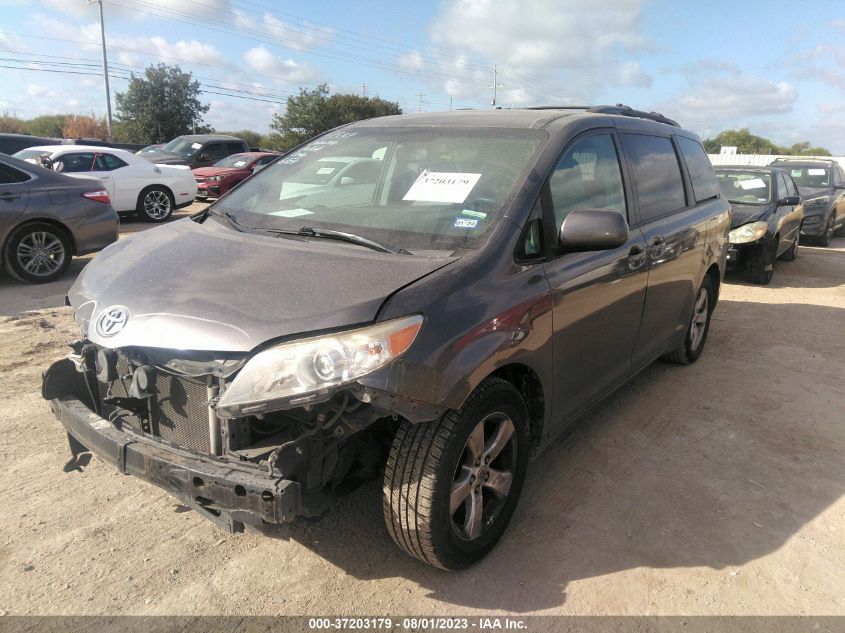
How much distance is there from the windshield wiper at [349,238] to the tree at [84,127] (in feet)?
151

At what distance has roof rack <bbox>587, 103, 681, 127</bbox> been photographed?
12.5ft

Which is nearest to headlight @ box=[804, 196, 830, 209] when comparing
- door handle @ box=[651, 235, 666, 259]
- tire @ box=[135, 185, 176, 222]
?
door handle @ box=[651, 235, 666, 259]

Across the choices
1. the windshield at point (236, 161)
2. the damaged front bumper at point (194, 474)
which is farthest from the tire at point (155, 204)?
the damaged front bumper at point (194, 474)

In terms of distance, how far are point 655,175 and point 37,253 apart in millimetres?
6580

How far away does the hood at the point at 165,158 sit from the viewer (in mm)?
16391

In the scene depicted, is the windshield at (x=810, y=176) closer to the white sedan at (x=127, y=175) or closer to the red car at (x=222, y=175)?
the red car at (x=222, y=175)

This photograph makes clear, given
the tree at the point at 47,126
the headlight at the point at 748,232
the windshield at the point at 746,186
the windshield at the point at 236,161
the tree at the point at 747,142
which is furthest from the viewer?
the tree at the point at 747,142

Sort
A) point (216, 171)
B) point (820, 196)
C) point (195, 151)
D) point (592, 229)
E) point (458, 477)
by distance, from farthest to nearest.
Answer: point (195, 151) → point (216, 171) → point (820, 196) → point (592, 229) → point (458, 477)

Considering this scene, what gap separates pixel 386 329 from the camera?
2.12m

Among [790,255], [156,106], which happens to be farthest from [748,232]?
[156,106]

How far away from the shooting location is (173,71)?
41.0 metres

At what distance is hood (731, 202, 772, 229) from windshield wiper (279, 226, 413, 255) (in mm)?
7331

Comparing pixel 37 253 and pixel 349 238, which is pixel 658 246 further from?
pixel 37 253

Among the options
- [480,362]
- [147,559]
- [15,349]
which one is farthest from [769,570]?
[15,349]
